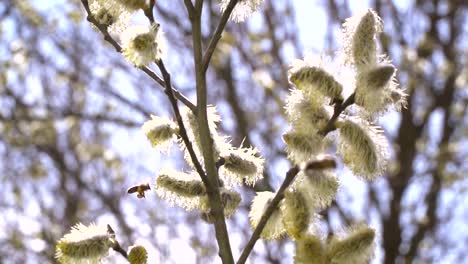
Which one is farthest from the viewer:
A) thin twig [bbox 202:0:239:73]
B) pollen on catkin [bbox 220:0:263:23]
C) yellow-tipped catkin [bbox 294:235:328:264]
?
pollen on catkin [bbox 220:0:263:23]

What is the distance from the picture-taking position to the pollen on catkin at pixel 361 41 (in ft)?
4.15

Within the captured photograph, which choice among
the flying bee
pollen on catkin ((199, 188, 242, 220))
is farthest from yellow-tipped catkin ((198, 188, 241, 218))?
the flying bee

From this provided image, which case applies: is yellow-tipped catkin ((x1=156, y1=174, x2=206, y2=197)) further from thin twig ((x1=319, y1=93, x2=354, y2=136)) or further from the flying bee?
thin twig ((x1=319, y1=93, x2=354, y2=136))

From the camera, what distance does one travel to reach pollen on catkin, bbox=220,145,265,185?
1.35 m

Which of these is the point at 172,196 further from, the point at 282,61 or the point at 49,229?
the point at 49,229

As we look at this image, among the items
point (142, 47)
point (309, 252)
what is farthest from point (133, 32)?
point (309, 252)

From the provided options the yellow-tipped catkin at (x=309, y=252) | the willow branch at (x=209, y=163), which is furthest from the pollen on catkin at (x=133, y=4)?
the yellow-tipped catkin at (x=309, y=252)

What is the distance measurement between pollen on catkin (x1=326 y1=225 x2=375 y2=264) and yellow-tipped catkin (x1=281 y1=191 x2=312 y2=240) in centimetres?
5

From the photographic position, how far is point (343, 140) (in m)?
1.27

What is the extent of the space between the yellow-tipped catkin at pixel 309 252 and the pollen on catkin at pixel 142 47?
400 millimetres

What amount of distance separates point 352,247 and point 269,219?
0.52 feet

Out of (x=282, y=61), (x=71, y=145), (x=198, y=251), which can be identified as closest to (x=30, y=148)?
(x=71, y=145)

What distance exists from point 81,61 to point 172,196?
447cm

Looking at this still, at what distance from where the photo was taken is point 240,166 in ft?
4.45
